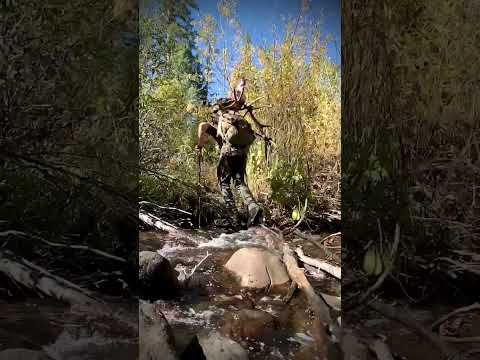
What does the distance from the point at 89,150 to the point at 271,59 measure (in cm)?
85

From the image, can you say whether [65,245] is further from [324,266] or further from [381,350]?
[381,350]

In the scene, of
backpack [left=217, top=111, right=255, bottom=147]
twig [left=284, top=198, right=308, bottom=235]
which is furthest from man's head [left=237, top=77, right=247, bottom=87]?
twig [left=284, top=198, right=308, bottom=235]

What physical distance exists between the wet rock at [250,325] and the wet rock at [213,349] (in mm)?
38

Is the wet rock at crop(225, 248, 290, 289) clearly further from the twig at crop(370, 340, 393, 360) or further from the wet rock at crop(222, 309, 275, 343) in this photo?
the twig at crop(370, 340, 393, 360)

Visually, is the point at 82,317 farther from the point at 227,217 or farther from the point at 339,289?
the point at 339,289

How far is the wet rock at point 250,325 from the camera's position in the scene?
187 cm

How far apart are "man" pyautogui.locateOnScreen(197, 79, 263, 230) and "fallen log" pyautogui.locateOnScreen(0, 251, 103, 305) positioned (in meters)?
0.67

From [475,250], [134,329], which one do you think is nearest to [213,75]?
[134,329]

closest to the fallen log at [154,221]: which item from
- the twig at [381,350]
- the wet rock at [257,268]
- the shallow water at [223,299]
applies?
the shallow water at [223,299]

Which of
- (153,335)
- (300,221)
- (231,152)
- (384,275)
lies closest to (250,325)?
(153,335)

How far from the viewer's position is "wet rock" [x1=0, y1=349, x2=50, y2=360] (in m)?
1.75

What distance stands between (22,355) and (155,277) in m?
0.55

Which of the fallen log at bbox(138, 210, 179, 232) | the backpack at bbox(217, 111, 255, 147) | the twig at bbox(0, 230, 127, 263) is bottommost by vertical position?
the twig at bbox(0, 230, 127, 263)

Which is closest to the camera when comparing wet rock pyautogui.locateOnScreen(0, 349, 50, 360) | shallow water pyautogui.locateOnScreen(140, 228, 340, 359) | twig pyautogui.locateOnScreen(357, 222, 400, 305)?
wet rock pyautogui.locateOnScreen(0, 349, 50, 360)
